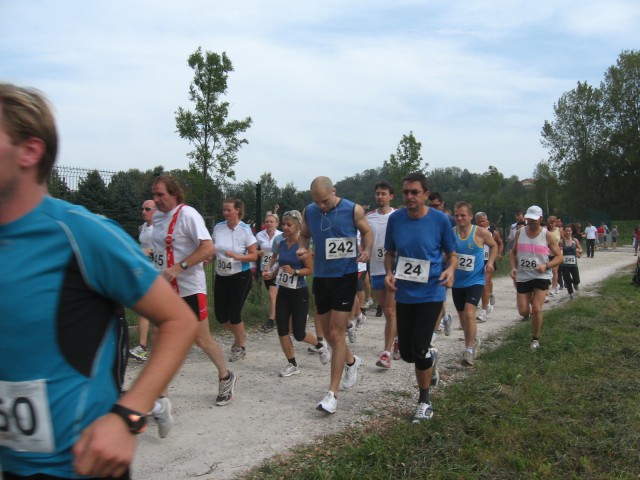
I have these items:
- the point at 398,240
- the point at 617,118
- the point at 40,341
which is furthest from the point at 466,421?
the point at 617,118

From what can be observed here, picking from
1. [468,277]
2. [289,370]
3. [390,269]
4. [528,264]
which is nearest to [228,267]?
[289,370]

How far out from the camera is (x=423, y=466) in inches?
163

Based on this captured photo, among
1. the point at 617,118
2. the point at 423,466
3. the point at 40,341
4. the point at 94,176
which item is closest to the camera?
the point at 40,341

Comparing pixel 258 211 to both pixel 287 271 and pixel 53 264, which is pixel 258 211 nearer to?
pixel 287 271

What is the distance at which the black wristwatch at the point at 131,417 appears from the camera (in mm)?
1474

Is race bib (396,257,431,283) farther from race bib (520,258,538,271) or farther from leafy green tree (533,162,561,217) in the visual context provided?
leafy green tree (533,162,561,217)

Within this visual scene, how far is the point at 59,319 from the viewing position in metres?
1.49

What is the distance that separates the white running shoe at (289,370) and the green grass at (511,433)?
1.57 meters

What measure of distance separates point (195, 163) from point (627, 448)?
21143mm

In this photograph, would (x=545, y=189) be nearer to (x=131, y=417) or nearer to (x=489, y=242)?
(x=489, y=242)

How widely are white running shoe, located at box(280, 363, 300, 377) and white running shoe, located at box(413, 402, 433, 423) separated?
1.96 m

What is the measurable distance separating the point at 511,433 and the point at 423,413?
0.79 metres

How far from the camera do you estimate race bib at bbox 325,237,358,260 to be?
18.7 ft

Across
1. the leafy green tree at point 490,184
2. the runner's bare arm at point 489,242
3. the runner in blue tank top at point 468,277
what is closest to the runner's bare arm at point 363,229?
the runner in blue tank top at point 468,277
